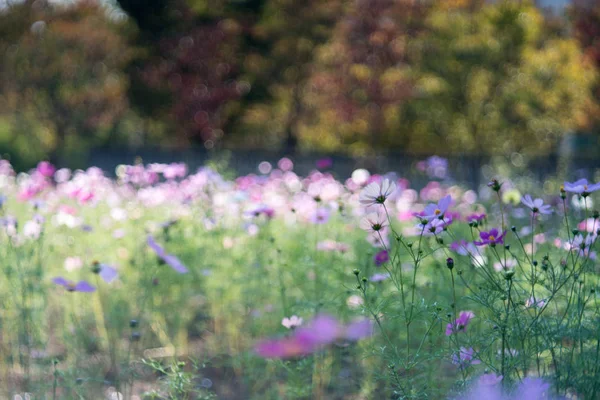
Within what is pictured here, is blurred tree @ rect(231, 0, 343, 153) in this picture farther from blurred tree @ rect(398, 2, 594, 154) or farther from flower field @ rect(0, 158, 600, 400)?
flower field @ rect(0, 158, 600, 400)

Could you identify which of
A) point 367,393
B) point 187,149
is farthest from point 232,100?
point 367,393

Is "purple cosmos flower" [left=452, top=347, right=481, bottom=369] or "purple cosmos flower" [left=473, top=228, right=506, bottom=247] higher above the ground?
"purple cosmos flower" [left=473, top=228, right=506, bottom=247]

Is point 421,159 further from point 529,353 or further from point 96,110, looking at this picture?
point 529,353

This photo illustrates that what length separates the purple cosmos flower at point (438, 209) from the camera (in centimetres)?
162

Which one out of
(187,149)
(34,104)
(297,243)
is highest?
(34,104)

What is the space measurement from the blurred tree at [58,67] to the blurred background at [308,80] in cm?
4

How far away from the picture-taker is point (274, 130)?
69.1ft

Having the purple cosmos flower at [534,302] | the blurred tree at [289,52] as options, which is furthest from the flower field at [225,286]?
the blurred tree at [289,52]

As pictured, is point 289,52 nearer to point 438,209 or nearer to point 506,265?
point 506,265

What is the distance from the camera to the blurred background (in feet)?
40.8

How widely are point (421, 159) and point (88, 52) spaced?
26.6 feet

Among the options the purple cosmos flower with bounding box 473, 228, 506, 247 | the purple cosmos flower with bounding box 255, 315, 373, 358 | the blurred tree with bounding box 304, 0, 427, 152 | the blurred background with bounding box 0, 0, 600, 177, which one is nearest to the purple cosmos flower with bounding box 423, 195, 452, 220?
the purple cosmos flower with bounding box 473, 228, 506, 247

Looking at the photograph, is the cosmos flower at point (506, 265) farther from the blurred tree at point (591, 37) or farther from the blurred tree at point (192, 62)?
the blurred tree at point (192, 62)

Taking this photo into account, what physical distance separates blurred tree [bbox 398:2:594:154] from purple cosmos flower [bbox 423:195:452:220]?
11.0 meters
